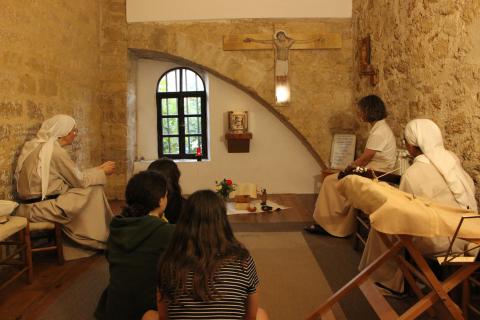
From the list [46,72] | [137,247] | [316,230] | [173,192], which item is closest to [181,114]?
[46,72]

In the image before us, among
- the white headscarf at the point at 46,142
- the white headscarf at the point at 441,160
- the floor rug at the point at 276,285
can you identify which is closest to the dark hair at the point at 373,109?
the floor rug at the point at 276,285

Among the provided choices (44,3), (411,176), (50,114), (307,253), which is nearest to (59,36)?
(44,3)

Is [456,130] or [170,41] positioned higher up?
[170,41]

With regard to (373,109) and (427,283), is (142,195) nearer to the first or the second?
(427,283)

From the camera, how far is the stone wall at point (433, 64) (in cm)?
310

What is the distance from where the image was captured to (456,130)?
129 inches

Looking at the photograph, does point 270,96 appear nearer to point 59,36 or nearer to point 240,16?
point 240,16

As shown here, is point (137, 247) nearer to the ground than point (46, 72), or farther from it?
nearer to the ground

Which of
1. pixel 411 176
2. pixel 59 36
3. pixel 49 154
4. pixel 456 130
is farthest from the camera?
pixel 59 36

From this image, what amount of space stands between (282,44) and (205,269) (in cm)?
487

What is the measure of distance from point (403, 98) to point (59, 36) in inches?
138

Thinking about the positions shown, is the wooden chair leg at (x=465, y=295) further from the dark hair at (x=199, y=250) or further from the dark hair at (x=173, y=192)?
the dark hair at (x=173, y=192)

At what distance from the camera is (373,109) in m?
4.36

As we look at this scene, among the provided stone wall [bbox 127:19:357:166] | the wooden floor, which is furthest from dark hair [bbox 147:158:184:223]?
stone wall [bbox 127:19:357:166]
